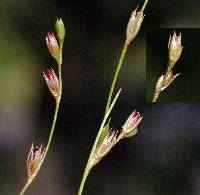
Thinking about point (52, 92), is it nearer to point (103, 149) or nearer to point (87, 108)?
point (103, 149)

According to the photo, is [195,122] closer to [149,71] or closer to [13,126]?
[149,71]

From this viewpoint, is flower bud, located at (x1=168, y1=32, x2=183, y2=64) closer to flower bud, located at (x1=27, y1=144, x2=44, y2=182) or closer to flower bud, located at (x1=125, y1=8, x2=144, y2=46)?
flower bud, located at (x1=125, y1=8, x2=144, y2=46)

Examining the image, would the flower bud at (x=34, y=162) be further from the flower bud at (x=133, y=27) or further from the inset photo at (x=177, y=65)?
the inset photo at (x=177, y=65)

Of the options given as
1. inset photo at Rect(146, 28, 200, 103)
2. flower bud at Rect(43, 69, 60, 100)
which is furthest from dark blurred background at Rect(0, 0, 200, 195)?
flower bud at Rect(43, 69, 60, 100)

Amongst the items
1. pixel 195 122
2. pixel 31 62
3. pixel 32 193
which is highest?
pixel 31 62

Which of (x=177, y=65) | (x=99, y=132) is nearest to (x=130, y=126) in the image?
(x=99, y=132)

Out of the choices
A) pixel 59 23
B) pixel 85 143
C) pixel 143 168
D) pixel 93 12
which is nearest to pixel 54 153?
pixel 85 143

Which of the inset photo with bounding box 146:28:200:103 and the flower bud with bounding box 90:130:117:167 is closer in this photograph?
the flower bud with bounding box 90:130:117:167
